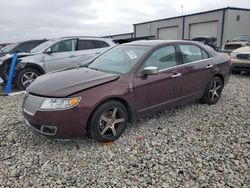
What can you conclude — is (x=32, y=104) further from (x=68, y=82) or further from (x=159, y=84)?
(x=159, y=84)

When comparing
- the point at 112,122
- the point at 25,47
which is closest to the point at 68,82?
the point at 112,122

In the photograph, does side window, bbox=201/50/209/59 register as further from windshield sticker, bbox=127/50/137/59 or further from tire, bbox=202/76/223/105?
windshield sticker, bbox=127/50/137/59

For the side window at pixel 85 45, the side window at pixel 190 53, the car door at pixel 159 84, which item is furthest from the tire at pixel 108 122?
the side window at pixel 85 45

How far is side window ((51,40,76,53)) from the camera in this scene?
7.40 m

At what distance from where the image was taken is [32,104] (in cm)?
326

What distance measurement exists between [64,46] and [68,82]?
4654mm

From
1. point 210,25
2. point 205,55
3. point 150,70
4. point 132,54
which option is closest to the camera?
point 150,70

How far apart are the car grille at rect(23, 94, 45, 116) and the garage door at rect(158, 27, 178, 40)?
27.8 m

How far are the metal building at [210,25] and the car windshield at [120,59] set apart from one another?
624 inches

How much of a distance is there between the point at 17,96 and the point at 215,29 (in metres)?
22.7

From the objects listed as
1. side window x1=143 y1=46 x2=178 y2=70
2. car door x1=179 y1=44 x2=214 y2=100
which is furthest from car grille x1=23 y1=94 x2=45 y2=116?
car door x1=179 y1=44 x2=214 y2=100

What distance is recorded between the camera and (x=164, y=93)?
4039 mm

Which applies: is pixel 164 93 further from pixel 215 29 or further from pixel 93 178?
pixel 215 29

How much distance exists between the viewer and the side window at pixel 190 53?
444 centimetres
